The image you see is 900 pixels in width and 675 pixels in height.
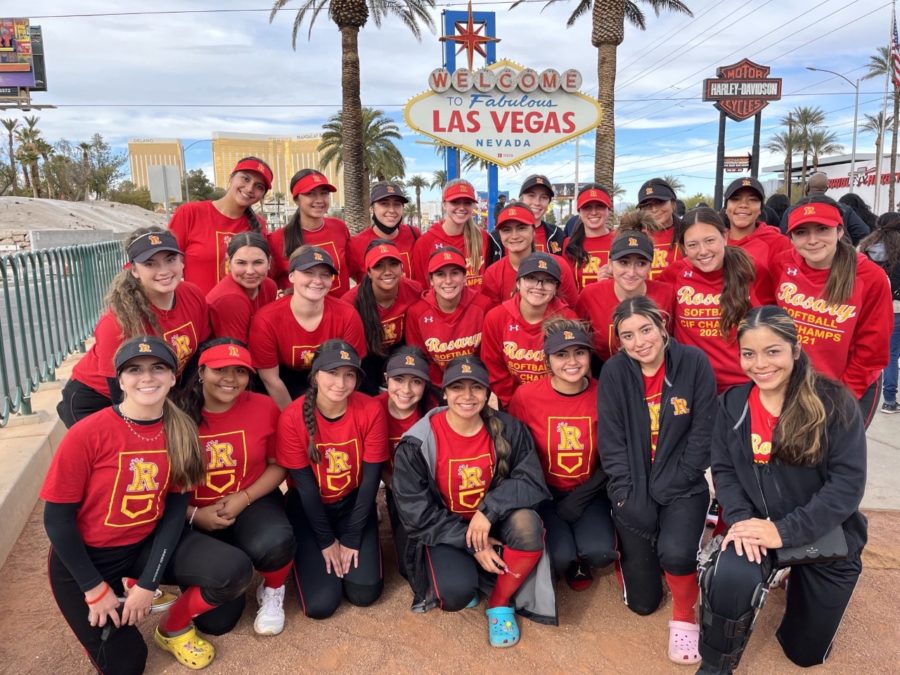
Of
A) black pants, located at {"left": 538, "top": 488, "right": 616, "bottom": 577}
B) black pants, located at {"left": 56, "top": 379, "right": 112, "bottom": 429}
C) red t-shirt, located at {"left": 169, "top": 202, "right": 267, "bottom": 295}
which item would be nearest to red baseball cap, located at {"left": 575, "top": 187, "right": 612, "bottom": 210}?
black pants, located at {"left": 538, "top": 488, "right": 616, "bottom": 577}

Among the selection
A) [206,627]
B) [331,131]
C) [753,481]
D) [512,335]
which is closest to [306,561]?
[206,627]

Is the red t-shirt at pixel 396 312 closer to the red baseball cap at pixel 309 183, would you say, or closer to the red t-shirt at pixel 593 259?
the red baseball cap at pixel 309 183

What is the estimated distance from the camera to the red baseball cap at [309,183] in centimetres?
460

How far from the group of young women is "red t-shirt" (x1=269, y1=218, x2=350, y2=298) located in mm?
574

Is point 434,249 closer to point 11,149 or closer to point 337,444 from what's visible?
point 337,444

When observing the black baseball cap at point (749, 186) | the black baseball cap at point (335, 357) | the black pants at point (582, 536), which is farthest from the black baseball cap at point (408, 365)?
the black baseball cap at point (749, 186)

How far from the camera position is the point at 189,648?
3.00m

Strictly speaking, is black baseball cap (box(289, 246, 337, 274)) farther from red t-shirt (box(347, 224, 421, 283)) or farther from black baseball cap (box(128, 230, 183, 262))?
red t-shirt (box(347, 224, 421, 283))

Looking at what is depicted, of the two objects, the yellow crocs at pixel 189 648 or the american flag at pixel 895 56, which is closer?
the yellow crocs at pixel 189 648

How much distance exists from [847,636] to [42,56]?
2536 inches

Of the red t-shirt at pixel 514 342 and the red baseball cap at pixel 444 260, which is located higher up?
the red baseball cap at pixel 444 260

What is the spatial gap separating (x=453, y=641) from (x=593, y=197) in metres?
3.27

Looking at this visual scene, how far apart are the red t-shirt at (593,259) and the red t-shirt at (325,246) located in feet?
6.13

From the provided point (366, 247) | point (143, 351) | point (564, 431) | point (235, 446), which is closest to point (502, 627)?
point (564, 431)
